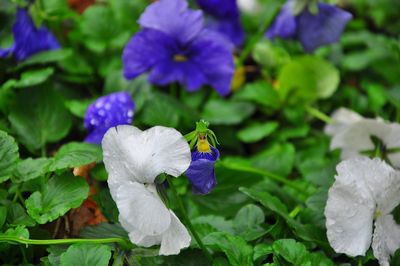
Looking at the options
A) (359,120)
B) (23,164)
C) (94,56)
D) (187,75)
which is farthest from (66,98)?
(359,120)

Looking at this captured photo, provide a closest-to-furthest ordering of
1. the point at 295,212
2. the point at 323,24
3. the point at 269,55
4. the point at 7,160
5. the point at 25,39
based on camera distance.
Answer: the point at 7,160 < the point at 295,212 < the point at 25,39 < the point at 323,24 < the point at 269,55

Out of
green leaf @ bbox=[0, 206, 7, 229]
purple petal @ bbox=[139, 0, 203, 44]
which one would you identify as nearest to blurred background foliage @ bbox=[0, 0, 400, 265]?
green leaf @ bbox=[0, 206, 7, 229]

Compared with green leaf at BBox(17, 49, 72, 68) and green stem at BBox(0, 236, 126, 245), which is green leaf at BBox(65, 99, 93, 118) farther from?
green stem at BBox(0, 236, 126, 245)

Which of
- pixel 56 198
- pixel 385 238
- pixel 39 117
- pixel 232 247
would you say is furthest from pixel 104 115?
pixel 385 238

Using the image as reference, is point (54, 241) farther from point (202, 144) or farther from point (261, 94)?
point (261, 94)

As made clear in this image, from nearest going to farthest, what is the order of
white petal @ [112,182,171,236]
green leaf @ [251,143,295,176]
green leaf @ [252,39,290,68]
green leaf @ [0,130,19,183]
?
1. white petal @ [112,182,171,236]
2. green leaf @ [0,130,19,183]
3. green leaf @ [251,143,295,176]
4. green leaf @ [252,39,290,68]

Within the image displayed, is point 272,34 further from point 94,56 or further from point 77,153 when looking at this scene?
point 77,153
